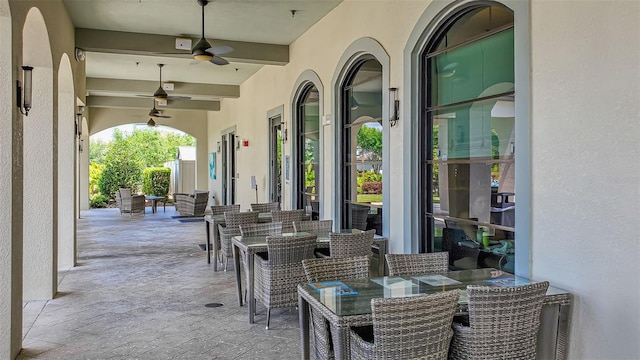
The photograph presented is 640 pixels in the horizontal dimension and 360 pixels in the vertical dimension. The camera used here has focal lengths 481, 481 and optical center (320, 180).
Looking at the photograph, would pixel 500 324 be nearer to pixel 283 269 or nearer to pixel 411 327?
pixel 411 327

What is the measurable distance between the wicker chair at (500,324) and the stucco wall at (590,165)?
0.48 meters

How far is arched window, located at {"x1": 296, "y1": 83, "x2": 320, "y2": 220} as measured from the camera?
731cm

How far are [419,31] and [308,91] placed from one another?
3.47m

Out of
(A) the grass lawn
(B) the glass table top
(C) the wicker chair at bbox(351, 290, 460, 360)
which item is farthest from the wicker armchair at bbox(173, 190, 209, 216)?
(C) the wicker chair at bbox(351, 290, 460, 360)

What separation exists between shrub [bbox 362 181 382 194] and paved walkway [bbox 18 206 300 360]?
Result: 1.66 meters

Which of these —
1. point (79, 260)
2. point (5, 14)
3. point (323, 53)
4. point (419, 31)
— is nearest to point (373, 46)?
point (419, 31)

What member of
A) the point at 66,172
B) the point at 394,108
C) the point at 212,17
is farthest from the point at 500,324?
the point at 66,172

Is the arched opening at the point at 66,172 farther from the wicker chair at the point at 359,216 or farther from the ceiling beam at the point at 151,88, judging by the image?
the ceiling beam at the point at 151,88

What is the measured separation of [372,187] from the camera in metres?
5.58

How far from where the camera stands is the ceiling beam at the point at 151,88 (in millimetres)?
11102

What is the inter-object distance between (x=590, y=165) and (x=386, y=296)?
1362mm

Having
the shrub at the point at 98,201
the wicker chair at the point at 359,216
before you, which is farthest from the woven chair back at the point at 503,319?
the shrub at the point at 98,201

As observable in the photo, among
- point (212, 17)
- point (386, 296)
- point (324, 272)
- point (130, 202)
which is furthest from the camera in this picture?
point (130, 202)

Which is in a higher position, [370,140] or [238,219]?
[370,140]
